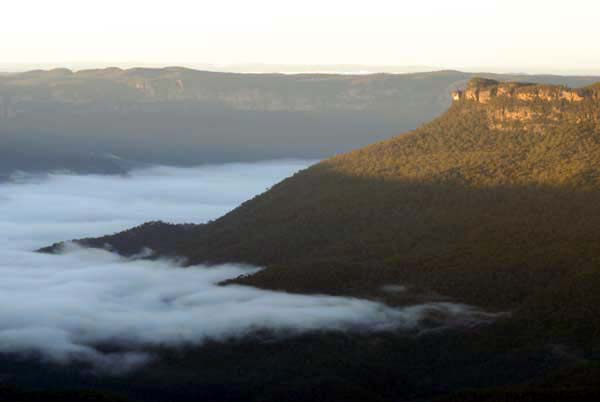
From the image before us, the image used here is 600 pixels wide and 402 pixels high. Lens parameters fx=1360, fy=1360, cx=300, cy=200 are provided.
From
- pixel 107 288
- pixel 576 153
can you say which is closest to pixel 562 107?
pixel 576 153

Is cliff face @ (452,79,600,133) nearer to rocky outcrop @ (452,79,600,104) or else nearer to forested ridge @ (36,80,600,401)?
rocky outcrop @ (452,79,600,104)

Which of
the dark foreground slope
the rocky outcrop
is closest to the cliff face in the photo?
the rocky outcrop

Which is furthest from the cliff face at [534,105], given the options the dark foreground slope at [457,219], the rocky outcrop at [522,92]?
the dark foreground slope at [457,219]

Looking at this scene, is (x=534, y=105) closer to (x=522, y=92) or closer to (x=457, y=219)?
(x=522, y=92)

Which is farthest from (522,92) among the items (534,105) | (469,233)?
(469,233)

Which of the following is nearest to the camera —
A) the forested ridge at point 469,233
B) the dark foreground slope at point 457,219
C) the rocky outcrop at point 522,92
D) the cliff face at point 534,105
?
the forested ridge at point 469,233

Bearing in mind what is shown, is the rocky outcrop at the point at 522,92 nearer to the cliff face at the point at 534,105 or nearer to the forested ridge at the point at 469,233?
the cliff face at the point at 534,105

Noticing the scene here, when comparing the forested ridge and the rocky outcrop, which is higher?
the rocky outcrop

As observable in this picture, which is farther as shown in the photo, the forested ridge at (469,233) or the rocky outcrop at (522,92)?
the rocky outcrop at (522,92)

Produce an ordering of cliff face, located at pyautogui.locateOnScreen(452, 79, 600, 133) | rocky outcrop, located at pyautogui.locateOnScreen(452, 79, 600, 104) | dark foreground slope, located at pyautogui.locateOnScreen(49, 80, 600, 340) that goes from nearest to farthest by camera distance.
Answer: dark foreground slope, located at pyautogui.locateOnScreen(49, 80, 600, 340), cliff face, located at pyautogui.locateOnScreen(452, 79, 600, 133), rocky outcrop, located at pyautogui.locateOnScreen(452, 79, 600, 104)
